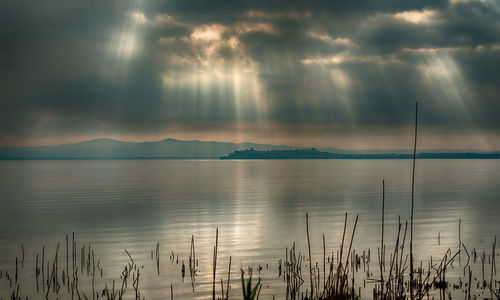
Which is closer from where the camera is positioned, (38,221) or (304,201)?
(38,221)

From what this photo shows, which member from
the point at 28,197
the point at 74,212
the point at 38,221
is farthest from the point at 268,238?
the point at 28,197

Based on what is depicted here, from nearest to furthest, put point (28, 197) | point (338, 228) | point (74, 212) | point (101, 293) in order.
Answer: point (101, 293) → point (338, 228) → point (74, 212) → point (28, 197)

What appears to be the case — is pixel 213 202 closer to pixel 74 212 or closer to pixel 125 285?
pixel 74 212

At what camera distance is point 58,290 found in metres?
14.9

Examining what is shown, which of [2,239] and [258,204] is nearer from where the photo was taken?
[2,239]

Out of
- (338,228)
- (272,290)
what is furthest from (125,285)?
(338,228)

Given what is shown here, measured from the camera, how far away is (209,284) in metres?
15.6

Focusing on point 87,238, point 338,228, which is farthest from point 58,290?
point 338,228

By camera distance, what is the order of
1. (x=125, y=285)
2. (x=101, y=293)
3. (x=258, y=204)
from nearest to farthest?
(x=101, y=293), (x=125, y=285), (x=258, y=204)

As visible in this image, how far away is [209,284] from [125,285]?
120 inches

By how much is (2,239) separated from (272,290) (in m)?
20.4

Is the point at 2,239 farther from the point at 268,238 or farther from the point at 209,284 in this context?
the point at 209,284

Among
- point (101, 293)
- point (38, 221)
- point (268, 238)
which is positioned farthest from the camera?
point (38, 221)

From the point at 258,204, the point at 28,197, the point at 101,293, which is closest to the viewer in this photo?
the point at 101,293
